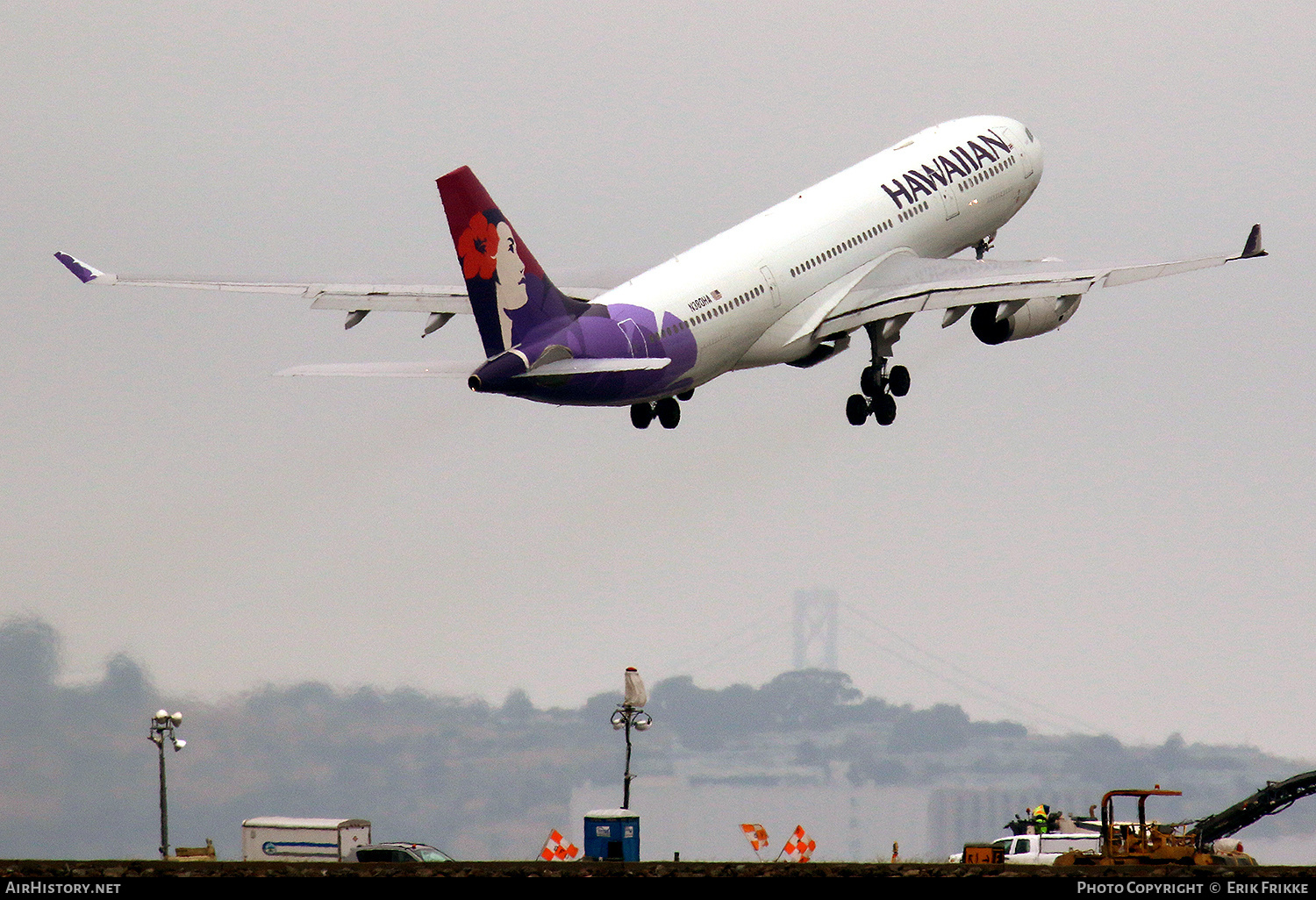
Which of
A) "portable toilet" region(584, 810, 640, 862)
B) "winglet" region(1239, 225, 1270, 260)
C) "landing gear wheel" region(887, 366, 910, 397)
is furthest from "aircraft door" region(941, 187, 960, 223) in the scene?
"portable toilet" region(584, 810, 640, 862)

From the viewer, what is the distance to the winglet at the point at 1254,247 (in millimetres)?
52062

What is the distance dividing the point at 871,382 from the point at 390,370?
1734cm

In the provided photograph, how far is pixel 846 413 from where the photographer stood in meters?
62.7

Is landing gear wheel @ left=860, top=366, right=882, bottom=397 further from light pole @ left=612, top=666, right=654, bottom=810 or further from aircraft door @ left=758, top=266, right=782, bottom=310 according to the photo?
light pole @ left=612, top=666, right=654, bottom=810

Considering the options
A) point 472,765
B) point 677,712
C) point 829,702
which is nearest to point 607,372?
point 472,765

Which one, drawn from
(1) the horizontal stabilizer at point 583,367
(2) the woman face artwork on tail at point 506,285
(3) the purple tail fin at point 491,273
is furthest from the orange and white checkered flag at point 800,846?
(2) the woman face artwork on tail at point 506,285

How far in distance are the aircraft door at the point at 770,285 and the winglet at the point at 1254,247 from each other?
13185 millimetres

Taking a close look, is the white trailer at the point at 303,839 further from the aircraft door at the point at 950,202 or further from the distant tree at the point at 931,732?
the distant tree at the point at 931,732

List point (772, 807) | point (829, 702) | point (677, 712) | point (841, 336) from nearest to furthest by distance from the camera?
point (841, 336) → point (772, 807) → point (677, 712) → point (829, 702)

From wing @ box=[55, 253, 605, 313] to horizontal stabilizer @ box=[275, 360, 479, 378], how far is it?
8647mm

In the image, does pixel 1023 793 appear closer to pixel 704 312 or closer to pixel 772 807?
pixel 772 807

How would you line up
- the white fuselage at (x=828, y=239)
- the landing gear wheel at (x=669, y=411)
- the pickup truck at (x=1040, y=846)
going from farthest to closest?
the landing gear wheel at (x=669, y=411), the white fuselage at (x=828, y=239), the pickup truck at (x=1040, y=846)

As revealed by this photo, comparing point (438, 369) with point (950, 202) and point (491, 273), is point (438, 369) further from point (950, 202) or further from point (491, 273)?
point (950, 202)

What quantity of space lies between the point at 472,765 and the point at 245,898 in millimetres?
53430
